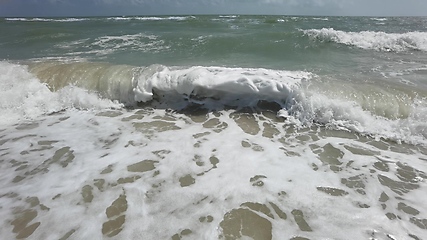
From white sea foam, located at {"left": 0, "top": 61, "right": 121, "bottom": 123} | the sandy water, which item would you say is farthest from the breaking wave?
the sandy water

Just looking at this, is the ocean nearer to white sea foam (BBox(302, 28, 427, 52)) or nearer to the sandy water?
the sandy water

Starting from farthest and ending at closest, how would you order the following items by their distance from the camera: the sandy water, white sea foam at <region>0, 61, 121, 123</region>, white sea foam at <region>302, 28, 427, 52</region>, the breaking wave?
1. white sea foam at <region>302, 28, 427, 52</region>
2. white sea foam at <region>0, 61, 121, 123</region>
3. the breaking wave
4. the sandy water

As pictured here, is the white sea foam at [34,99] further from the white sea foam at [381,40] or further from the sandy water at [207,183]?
the white sea foam at [381,40]

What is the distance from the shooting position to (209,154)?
3.39m

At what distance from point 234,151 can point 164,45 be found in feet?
30.9

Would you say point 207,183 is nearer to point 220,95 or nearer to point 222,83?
point 220,95

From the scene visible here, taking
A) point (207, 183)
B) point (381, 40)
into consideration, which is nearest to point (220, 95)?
point (207, 183)

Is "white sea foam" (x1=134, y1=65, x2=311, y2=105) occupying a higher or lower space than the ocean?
higher

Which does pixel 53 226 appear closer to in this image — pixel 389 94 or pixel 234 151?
pixel 234 151

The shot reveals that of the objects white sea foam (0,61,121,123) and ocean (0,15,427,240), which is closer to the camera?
ocean (0,15,427,240)

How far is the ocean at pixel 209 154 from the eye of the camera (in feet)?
7.50

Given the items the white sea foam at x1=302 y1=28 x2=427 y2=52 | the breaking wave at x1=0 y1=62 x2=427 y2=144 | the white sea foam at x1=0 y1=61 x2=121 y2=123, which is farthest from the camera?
the white sea foam at x1=302 y1=28 x2=427 y2=52

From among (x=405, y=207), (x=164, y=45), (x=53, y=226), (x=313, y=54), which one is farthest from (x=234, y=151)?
(x=164, y=45)

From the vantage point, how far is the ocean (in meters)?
2.29
